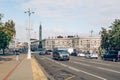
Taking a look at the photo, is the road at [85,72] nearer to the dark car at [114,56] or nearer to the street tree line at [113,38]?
the dark car at [114,56]

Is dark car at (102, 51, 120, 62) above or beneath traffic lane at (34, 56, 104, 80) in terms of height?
above

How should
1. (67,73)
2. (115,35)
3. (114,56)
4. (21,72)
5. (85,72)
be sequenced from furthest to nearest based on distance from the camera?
(115,35), (114,56), (21,72), (85,72), (67,73)

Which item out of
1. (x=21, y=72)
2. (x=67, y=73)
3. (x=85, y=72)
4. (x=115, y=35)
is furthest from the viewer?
(x=115, y=35)

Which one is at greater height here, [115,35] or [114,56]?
[115,35]

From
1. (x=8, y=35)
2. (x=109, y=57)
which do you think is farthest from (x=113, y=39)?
(x=8, y=35)

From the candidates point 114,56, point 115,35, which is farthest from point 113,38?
point 114,56

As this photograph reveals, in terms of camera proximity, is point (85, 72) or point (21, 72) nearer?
point (85, 72)

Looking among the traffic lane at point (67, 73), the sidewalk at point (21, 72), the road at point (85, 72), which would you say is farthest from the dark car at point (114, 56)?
the sidewalk at point (21, 72)

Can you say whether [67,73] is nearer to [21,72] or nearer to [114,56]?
[21,72]

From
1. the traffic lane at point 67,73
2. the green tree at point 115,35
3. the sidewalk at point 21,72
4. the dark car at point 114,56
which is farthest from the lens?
the green tree at point 115,35

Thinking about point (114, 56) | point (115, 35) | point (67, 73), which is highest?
point (115, 35)

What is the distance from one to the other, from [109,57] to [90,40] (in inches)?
5460

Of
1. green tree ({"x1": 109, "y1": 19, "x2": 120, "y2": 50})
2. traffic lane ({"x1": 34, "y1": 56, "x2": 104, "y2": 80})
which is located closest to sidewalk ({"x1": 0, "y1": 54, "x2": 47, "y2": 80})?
traffic lane ({"x1": 34, "y1": 56, "x2": 104, "y2": 80})

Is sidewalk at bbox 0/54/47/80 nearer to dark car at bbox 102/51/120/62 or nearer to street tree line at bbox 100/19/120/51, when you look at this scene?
dark car at bbox 102/51/120/62
